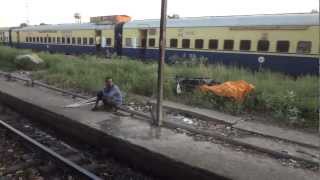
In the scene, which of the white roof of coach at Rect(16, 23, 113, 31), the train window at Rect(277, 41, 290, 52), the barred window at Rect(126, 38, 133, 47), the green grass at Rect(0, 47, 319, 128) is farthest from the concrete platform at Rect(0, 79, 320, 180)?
the white roof of coach at Rect(16, 23, 113, 31)

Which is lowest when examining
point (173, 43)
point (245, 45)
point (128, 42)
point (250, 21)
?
point (128, 42)

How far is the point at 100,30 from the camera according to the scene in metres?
26.6

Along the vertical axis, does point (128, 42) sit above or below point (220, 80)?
above

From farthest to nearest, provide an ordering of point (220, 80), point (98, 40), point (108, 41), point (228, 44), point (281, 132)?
point (98, 40), point (108, 41), point (228, 44), point (220, 80), point (281, 132)

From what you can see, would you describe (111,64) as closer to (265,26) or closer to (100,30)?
(265,26)

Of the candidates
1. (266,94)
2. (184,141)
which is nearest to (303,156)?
(184,141)

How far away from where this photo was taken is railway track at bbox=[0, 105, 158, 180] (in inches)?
258

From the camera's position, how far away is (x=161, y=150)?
6656mm

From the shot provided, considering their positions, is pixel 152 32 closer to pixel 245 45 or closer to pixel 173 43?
pixel 173 43

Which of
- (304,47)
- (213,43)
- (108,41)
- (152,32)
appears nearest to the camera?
(304,47)

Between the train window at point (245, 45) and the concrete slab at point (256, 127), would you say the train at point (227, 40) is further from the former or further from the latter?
the concrete slab at point (256, 127)

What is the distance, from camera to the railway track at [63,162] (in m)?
6.55

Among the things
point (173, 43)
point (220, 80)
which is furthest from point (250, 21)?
point (220, 80)

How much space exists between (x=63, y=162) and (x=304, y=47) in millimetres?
11262
